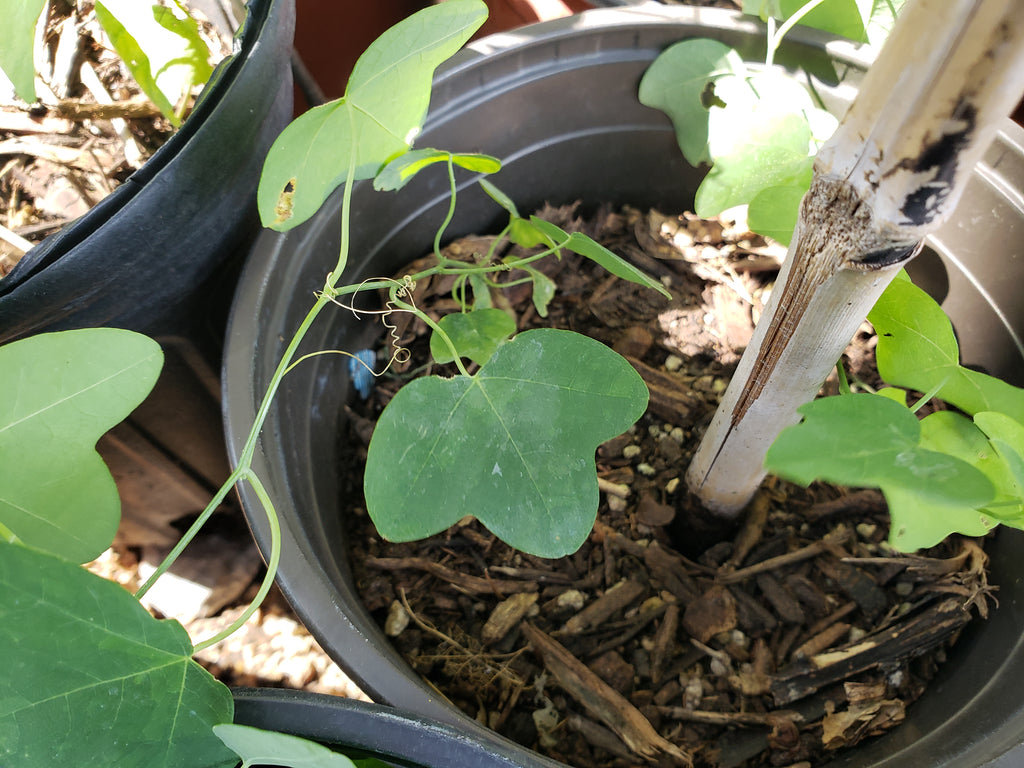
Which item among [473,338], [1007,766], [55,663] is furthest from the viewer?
[473,338]

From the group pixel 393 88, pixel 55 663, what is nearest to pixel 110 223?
pixel 393 88

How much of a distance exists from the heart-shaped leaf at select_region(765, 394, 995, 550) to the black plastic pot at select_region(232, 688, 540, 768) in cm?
32

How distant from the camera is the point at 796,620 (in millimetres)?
908

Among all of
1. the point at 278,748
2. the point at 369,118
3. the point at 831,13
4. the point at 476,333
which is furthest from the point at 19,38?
the point at 831,13

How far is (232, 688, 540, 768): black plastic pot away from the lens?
1.78 ft

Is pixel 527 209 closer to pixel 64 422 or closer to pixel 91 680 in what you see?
pixel 64 422

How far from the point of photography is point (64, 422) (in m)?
0.54

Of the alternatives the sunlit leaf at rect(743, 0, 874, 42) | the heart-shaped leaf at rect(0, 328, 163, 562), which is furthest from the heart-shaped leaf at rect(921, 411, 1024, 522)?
the heart-shaped leaf at rect(0, 328, 163, 562)

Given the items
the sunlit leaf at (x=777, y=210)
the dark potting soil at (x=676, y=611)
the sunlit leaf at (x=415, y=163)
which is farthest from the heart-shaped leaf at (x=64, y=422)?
the sunlit leaf at (x=777, y=210)

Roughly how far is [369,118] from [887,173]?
0.45 metres

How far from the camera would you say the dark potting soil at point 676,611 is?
84 cm

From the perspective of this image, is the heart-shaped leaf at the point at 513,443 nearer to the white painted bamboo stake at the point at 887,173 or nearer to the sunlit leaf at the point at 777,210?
the white painted bamboo stake at the point at 887,173

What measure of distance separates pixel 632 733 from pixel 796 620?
0.26m

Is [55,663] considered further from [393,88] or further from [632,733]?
[632,733]
